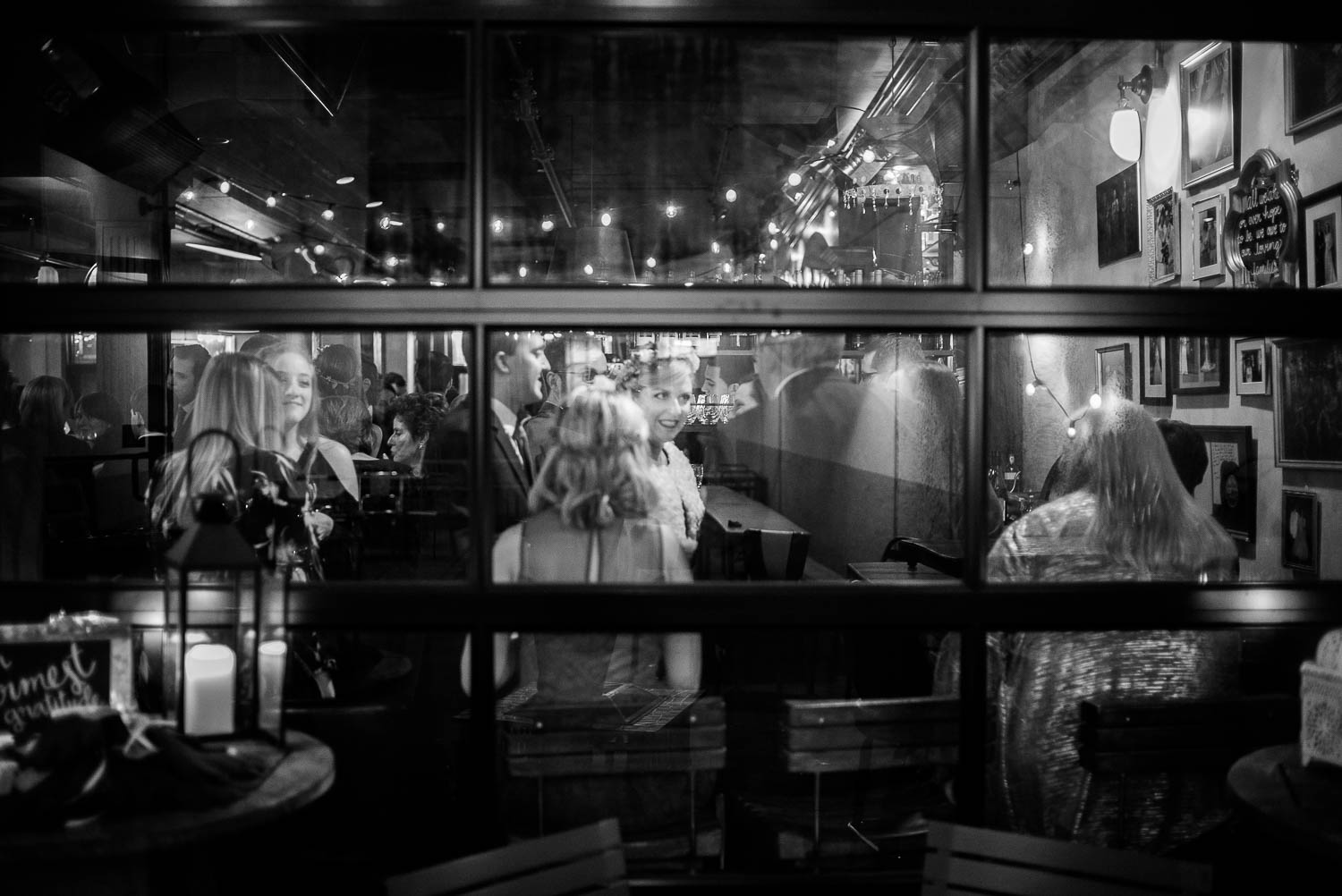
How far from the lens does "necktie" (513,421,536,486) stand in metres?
2.59

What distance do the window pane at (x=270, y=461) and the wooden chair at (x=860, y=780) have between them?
94 cm

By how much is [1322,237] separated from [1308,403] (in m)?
0.54

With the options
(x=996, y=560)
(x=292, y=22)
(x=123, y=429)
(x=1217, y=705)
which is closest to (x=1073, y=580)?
(x=996, y=560)

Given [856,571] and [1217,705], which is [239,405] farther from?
[1217,705]

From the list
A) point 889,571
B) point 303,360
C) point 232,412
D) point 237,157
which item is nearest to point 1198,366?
point 889,571

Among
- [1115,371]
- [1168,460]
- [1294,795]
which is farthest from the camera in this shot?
[1115,371]

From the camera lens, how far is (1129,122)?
4586 millimetres

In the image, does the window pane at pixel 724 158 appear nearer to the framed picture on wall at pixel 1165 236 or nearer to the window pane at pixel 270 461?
the window pane at pixel 270 461

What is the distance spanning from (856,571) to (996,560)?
1.67 meters

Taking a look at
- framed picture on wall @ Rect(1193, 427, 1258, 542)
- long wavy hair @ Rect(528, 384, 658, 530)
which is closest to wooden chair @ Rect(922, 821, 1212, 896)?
long wavy hair @ Rect(528, 384, 658, 530)

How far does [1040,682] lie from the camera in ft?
8.71

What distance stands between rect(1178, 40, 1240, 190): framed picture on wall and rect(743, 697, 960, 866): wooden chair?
8.94 ft

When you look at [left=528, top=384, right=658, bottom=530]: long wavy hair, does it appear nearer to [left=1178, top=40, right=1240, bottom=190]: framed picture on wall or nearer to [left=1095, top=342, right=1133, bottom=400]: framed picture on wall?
[left=1178, top=40, right=1240, bottom=190]: framed picture on wall

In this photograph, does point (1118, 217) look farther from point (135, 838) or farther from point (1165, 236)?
point (135, 838)
